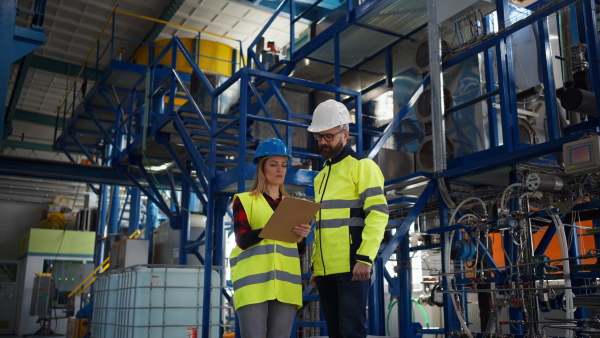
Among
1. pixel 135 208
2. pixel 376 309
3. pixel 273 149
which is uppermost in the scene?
A: pixel 135 208

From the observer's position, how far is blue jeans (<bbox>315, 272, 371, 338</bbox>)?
11.4ft

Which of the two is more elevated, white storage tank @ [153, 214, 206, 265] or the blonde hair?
white storage tank @ [153, 214, 206, 265]

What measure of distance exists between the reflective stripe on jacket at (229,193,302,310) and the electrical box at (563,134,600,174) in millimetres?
2836

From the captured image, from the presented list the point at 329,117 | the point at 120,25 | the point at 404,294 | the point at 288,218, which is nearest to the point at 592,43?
the point at 329,117

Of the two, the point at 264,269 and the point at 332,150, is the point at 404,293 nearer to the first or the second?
the point at 332,150

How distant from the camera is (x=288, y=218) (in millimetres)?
3598

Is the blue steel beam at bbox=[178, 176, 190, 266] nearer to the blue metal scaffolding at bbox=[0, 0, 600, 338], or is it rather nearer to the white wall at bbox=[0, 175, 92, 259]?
the blue metal scaffolding at bbox=[0, 0, 600, 338]

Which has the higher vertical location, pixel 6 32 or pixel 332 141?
pixel 6 32

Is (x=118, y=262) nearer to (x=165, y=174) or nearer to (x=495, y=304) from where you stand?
(x=165, y=174)

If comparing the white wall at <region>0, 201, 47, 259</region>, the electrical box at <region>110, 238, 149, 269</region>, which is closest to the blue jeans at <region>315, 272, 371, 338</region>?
the electrical box at <region>110, 238, 149, 269</region>

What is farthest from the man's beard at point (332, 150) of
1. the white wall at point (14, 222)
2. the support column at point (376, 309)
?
the white wall at point (14, 222)

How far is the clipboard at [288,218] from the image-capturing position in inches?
139

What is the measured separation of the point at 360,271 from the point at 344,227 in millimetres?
343

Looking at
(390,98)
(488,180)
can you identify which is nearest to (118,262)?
(390,98)
